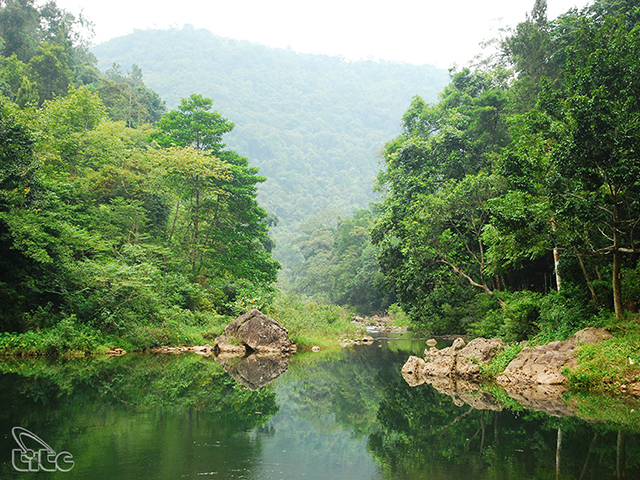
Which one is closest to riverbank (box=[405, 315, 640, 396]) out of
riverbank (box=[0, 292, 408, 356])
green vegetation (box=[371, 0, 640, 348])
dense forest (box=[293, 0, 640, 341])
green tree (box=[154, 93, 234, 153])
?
green vegetation (box=[371, 0, 640, 348])

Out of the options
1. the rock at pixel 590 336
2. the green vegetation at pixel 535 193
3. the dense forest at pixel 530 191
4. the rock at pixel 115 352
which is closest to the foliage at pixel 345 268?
the dense forest at pixel 530 191

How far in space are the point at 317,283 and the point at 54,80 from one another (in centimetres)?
3319

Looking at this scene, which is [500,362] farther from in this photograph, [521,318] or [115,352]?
[115,352]

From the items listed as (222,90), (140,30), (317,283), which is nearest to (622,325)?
(317,283)

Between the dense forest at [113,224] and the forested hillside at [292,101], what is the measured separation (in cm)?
5503

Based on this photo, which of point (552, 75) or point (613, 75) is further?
point (552, 75)

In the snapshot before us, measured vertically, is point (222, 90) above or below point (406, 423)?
above

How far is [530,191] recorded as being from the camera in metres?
11.2

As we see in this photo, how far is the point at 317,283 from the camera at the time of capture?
53594 mm

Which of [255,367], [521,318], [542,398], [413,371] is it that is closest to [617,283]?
[542,398]

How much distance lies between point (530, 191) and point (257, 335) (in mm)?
10899

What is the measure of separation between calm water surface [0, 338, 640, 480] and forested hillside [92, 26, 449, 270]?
70.8 m

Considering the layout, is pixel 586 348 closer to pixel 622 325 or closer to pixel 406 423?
pixel 622 325

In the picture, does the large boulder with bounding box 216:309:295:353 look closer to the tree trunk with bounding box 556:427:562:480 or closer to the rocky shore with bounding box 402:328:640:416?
the rocky shore with bounding box 402:328:640:416
